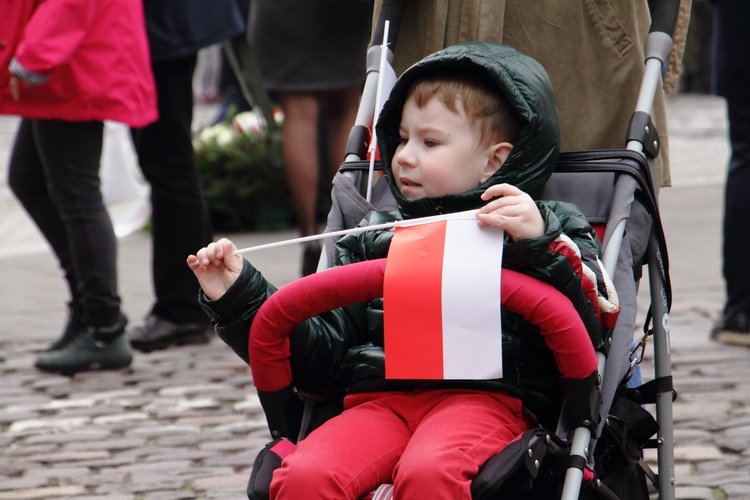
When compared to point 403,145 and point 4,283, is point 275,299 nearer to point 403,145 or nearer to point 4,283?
point 403,145

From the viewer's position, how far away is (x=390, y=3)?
11.2 feet

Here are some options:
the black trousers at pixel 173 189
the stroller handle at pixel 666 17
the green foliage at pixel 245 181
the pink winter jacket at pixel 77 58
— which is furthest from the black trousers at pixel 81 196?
the green foliage at pixel 245 181

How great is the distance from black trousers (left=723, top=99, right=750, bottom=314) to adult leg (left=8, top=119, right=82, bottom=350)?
2.61 meters

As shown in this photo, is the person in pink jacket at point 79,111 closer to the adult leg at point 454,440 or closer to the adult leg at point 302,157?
the adult leg at point 302,157

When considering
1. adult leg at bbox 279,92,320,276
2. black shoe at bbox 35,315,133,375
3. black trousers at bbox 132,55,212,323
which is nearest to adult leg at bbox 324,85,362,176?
adult leg at bbox 279,92,320,276

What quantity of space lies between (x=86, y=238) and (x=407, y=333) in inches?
105

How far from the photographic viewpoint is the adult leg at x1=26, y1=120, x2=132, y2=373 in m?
4.87

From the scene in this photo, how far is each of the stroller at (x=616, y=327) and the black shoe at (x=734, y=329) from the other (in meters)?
2.23

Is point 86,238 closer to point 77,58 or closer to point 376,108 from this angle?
point 77,58

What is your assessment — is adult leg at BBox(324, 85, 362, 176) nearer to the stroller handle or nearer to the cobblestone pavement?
the cobblestone pavement

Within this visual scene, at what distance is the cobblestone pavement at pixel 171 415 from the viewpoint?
379cm

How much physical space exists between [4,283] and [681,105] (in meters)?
12.6

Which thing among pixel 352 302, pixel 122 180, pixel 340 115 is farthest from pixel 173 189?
pixel 122 180

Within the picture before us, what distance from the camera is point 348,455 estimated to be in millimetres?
2562
